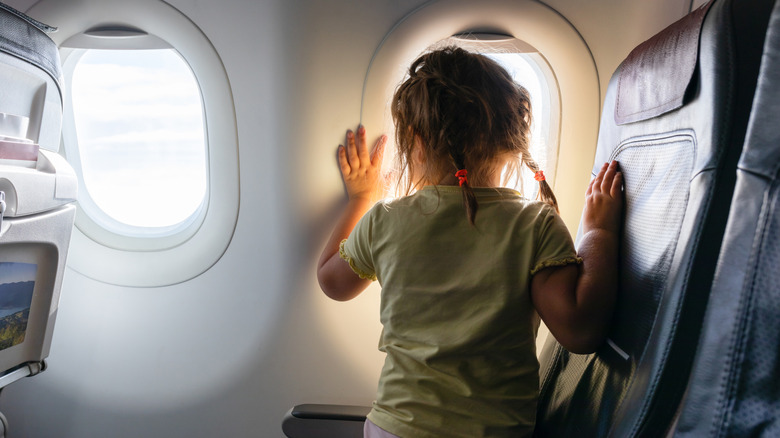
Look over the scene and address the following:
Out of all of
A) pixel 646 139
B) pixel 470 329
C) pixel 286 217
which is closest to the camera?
pixel 646 139

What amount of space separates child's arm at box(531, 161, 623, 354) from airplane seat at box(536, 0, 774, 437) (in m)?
0.02

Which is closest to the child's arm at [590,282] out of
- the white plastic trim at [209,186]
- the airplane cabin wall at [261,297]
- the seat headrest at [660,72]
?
the seat headrest at [660,72]

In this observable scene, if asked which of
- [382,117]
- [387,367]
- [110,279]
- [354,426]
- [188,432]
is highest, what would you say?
[382,117]

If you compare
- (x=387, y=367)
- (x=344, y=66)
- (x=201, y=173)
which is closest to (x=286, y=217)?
(x=201, y=173)

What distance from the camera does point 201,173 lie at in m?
1.89

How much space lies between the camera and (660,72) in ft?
3.12

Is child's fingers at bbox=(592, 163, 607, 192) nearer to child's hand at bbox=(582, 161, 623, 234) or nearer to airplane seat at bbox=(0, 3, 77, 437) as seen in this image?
child's hand at bbox=(582, 161, 623, 234)

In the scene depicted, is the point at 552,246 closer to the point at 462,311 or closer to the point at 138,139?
the point at 462,311

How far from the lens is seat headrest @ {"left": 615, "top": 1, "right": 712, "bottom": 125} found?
850 millimetres

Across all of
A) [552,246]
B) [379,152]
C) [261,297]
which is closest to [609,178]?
[552,246]

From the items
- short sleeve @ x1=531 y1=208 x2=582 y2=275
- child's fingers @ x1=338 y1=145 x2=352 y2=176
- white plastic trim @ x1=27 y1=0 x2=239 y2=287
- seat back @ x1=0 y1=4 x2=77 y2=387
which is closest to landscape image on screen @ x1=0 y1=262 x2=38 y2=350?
seat back @ x1=0 y1=4 x2=77 y2=387

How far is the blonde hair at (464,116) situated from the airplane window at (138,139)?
2.81 feet

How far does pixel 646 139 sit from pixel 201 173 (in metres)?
1.43

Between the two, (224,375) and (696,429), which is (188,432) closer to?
(224,375)
